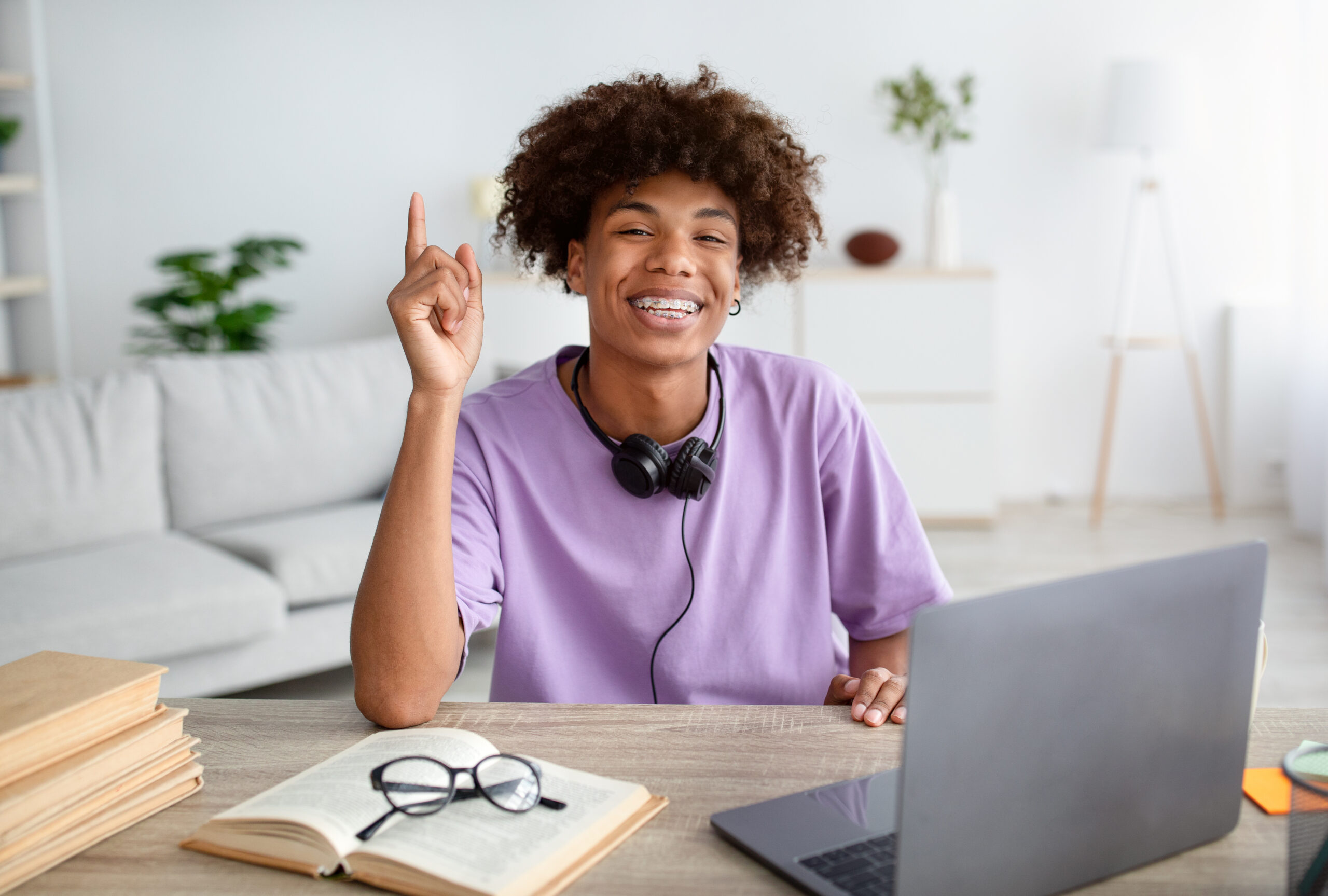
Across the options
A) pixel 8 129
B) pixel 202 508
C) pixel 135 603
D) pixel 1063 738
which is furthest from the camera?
pixel 8 129

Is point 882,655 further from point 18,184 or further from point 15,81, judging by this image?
point 15,81

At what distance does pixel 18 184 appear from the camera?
4.60m

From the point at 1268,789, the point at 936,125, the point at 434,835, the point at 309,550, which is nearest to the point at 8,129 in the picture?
the point at 309,550

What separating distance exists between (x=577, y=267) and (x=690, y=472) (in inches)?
16.0

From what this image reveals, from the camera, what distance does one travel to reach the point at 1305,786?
0.67 m

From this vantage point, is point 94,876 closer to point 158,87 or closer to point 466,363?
point 466,363

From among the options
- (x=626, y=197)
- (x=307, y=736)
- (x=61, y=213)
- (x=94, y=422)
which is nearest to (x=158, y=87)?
(x=61, y=213)

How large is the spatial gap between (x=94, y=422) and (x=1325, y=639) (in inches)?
133

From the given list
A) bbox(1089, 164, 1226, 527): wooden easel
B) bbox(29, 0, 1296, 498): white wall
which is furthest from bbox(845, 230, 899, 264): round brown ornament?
bbox(1089, 164, 1226, 527): wooden easel

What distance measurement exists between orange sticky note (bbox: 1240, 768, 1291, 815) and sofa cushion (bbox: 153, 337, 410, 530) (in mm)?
2644

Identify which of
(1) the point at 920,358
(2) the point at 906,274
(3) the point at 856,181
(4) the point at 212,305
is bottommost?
(1) the point at 920,358

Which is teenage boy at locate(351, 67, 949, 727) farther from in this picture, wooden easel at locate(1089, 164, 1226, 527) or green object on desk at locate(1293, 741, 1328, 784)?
wooden easel at locate(1089, 164, 1226, 527)

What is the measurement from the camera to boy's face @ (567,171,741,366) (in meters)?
1.34

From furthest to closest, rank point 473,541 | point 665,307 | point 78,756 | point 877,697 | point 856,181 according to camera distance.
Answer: point 856,181 → point 665,307 → point 473,541 → point 877,697 → point 78,756
